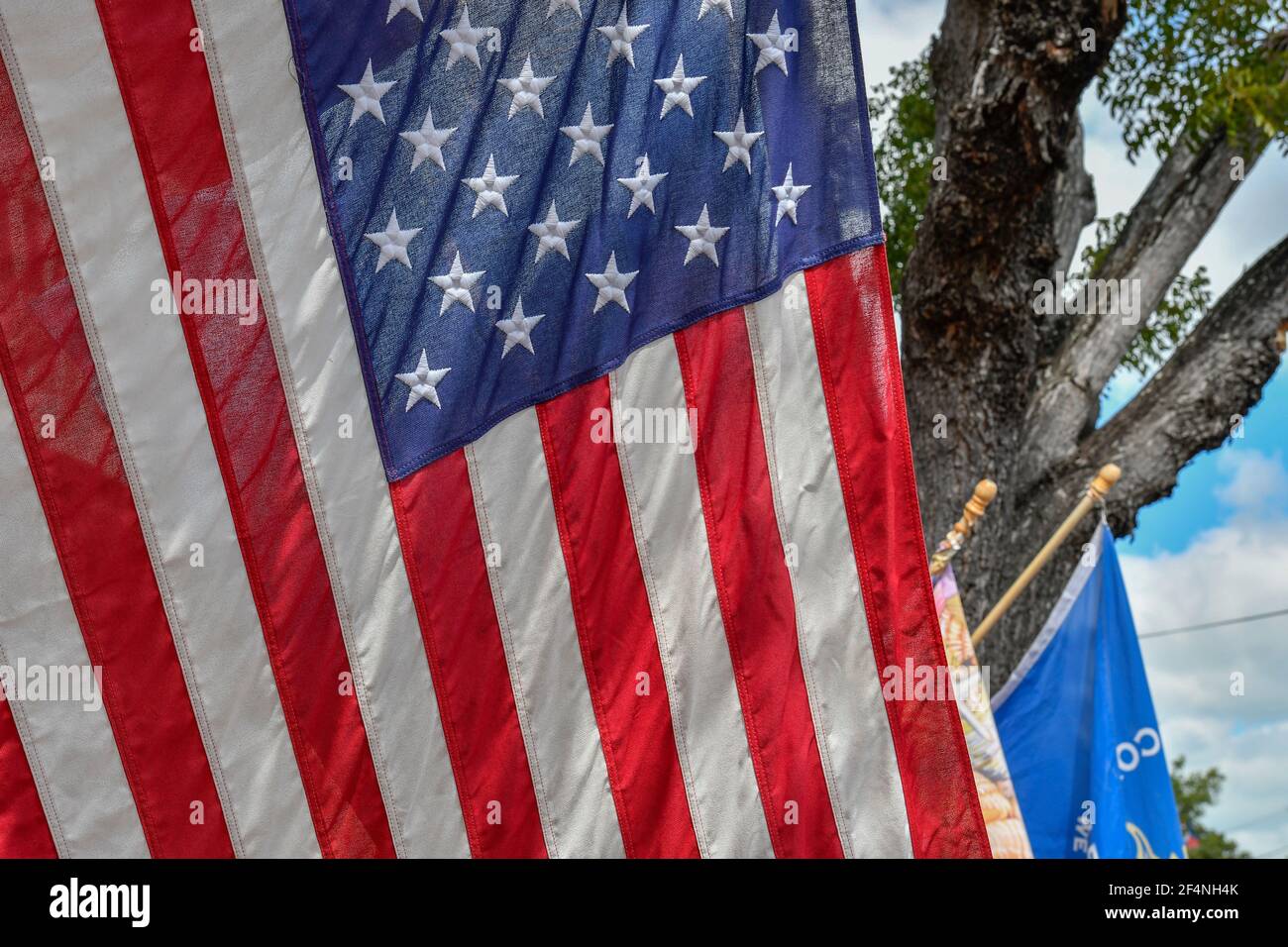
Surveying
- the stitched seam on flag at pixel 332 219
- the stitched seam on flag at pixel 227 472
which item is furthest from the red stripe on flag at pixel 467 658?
the stitched seam on flag at pixel 227 472

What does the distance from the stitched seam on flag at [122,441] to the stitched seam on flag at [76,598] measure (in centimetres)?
21

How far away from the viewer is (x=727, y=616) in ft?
13.1

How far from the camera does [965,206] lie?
22.4 ft

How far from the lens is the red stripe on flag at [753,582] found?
3.96 meters

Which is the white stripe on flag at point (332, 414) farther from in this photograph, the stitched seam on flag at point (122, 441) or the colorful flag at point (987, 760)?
the colorful flag at point (987, 760)

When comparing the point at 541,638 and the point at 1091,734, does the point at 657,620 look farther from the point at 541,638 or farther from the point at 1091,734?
the point at 1091,734

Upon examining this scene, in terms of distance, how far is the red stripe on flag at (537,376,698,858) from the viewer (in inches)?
154

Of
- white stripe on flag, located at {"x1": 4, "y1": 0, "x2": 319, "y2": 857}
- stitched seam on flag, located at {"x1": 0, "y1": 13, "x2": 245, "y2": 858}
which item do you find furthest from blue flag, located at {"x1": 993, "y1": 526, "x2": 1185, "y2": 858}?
stitched seam on flag, located at {"x1": 0, "y1": 13, "x2": 245, "y2": 858}
